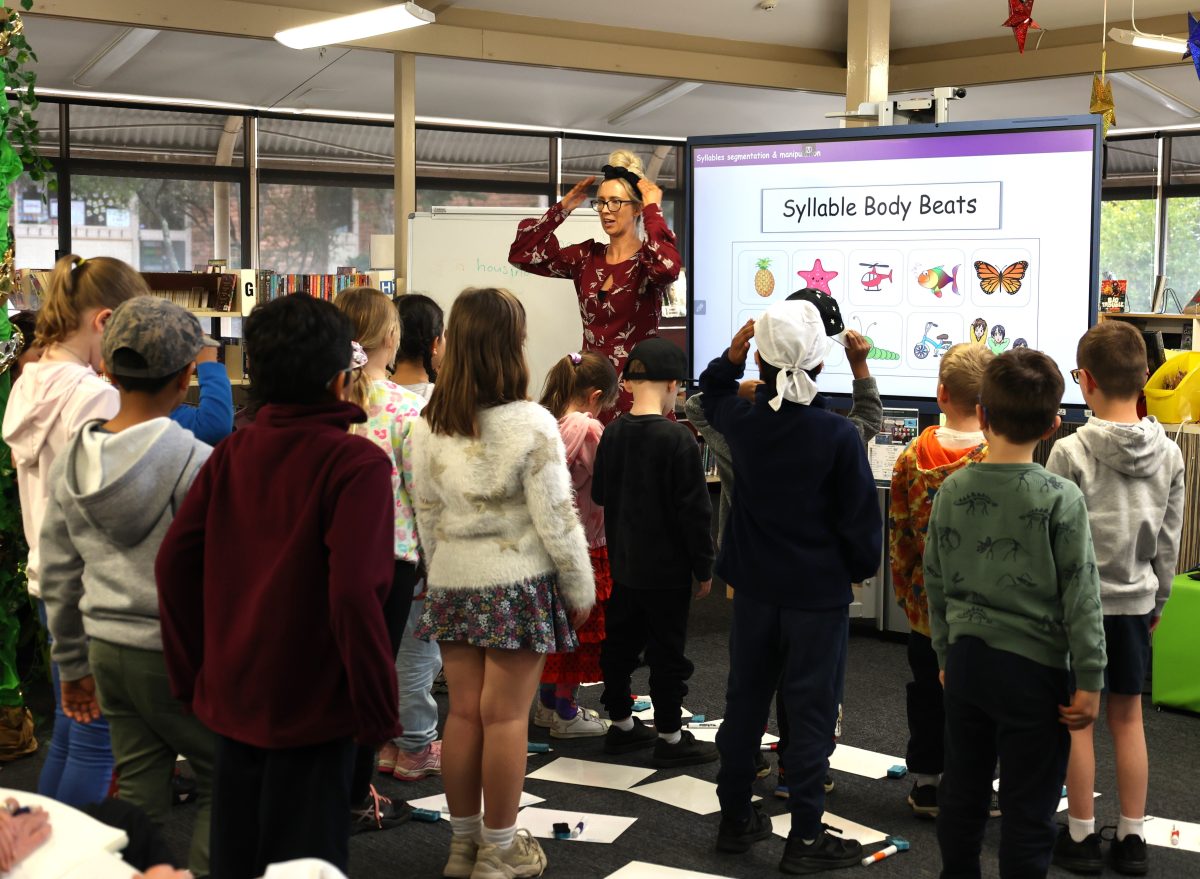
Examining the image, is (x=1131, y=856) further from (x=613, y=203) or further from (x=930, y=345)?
(x=613, y=203)

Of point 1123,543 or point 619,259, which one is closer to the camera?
point 1123,543

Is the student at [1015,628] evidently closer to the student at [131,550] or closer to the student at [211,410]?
the student at [131,550]

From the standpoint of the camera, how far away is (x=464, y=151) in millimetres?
11586

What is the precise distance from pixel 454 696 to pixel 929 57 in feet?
21.8

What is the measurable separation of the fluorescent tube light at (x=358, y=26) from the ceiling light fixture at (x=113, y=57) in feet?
5.34

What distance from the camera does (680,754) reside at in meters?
3.57

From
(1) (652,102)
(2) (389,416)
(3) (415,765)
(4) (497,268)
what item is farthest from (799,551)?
(1) (652,102)

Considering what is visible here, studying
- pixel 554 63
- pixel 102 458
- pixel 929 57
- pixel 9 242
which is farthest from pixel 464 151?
pixel 102 458

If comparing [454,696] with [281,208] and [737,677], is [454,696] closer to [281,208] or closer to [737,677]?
[737,677]

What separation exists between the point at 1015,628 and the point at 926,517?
2.71 ft

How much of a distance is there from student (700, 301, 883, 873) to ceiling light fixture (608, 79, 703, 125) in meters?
6.89

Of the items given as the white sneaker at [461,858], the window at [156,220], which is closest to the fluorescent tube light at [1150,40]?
the white sneaker at [461,858]

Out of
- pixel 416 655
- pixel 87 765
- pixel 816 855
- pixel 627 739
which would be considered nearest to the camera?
pixel 87 765

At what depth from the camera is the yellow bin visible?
15.0ft
